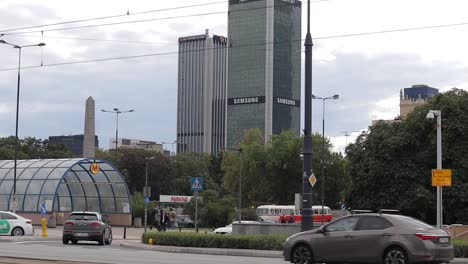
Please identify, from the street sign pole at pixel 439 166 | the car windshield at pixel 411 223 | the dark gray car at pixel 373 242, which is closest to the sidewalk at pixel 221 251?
the dark gray car at pixel 373 242

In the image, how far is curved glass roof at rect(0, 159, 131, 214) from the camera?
60.5m

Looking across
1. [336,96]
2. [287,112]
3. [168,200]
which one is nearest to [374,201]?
[336,96]

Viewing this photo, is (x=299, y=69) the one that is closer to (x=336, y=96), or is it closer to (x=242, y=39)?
(x=242, y=39)

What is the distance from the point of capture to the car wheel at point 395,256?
18.4m

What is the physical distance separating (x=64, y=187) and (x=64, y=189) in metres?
0.20

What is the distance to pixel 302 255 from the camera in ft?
66.6

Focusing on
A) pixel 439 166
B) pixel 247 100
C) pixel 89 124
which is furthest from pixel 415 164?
pixel 247 100

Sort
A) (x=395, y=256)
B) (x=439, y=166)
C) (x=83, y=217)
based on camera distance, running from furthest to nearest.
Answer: (x=83, y=217), (x=439, y=166), (x=395, y=256)

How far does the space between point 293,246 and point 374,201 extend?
1585 inches

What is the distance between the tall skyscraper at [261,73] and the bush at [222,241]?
96998mm

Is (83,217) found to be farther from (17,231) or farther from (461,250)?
(461,250)

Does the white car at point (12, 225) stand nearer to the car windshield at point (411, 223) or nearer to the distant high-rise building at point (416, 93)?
the car windshield at point (411, 223)

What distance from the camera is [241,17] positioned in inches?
5817

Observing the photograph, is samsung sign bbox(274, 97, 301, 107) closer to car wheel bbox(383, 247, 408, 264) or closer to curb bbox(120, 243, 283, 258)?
curb bbox(120, 243, 283, 258)
